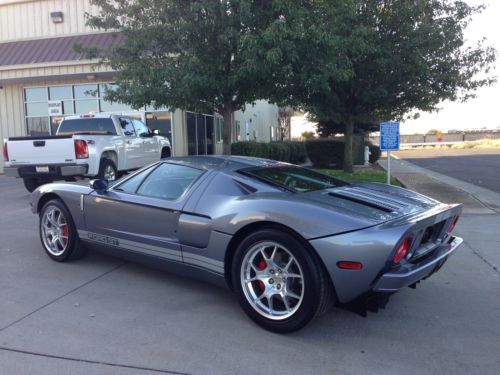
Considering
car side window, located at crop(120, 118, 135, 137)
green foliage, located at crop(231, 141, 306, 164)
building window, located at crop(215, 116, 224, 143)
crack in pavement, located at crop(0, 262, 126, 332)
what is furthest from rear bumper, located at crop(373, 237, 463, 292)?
building window, located at crop(215, 116, 224, 143)

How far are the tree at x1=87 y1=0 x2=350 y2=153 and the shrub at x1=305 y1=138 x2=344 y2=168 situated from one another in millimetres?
9031

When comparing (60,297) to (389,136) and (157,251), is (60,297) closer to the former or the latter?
(157,251)

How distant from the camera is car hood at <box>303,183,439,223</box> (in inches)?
134

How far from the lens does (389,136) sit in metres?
9.24

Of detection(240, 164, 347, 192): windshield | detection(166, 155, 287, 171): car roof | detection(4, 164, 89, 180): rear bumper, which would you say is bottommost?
detection(4, 164, 89, 180): rear bumper

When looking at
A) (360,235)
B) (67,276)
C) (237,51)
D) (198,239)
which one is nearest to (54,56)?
(237,51)

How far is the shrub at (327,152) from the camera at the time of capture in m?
19.5

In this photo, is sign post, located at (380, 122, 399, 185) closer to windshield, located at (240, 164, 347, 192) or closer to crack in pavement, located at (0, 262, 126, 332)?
windshield, located at (240, 164, 347, 192)

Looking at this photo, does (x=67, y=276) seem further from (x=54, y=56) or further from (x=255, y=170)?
(x=54, y=56)

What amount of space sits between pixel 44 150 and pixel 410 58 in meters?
9.50

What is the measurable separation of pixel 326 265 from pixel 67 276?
114 inches

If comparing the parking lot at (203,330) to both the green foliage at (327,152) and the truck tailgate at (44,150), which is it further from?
the green foliage at (327,152)

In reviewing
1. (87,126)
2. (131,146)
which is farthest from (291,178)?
(87,126)

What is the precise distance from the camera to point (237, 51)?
9.73 m
